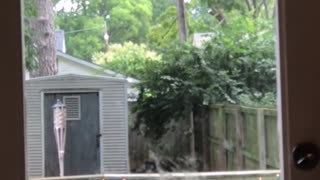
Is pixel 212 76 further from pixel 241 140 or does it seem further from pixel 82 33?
pixel 82 33

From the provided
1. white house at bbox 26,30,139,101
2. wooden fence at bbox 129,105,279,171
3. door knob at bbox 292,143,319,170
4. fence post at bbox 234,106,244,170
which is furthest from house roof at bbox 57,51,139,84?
door knob at bbox 292,143,319,170

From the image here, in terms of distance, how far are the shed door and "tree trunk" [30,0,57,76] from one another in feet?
0.19

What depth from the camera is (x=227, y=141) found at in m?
1.12

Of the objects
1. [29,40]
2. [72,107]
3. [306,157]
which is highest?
[29,40]

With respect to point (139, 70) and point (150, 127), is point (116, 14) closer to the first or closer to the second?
point (139, 70)

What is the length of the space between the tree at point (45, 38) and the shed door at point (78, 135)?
0.19 feet

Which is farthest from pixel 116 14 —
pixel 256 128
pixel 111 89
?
pixel 256 128

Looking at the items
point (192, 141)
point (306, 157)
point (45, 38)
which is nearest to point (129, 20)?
point (45, 38)

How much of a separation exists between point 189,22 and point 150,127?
0.24m

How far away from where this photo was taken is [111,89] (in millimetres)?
1092

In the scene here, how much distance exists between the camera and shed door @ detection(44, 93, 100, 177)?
1.07 metres

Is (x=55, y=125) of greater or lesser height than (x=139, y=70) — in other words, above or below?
below

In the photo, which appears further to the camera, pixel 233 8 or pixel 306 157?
pixel 233 8

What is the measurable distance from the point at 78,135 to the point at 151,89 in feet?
0.58
